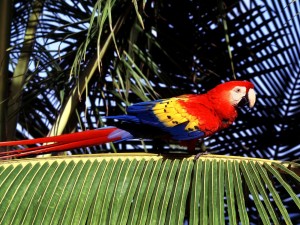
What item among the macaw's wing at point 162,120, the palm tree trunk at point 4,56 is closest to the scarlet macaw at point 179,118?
the macaw's wing at point 162,120

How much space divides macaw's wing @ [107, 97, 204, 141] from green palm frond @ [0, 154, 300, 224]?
227 millimetres

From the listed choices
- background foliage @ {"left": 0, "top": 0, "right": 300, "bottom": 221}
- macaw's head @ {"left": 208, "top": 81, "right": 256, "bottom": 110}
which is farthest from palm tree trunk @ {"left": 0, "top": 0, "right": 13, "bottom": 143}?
macaw's head @ {"left": 208, "top": 81, "right": 256, "bottom": 110}

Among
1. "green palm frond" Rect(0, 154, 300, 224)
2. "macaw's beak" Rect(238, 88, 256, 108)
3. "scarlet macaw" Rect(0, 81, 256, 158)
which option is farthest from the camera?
"macaw's beak" Rect(238, 88, 256, 108)

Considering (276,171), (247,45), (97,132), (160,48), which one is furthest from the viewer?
(247,45)

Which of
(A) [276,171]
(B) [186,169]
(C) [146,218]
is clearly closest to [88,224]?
(C) [146,218]

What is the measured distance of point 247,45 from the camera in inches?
94.7

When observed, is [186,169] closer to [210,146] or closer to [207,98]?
[207,98]

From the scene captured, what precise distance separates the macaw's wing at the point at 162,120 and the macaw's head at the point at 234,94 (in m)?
0.11

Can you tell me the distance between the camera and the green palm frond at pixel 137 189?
42.9 inches

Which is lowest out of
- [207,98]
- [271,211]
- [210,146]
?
[210,146]

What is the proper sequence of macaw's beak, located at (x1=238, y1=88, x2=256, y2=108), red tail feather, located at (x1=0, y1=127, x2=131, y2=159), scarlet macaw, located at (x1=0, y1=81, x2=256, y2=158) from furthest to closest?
1. macaw's beak, located at (x1=238, y1=88, x2=256, y2=108)
2. scarlet macaw, located at (x1=0, y1=81, x2=256, y2=158)
3. red tail feather, located at (x1=0, y1=127, x2=131, y2=159)

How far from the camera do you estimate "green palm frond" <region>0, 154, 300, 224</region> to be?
3.58 feet

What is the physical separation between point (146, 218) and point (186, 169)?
189 millimetres

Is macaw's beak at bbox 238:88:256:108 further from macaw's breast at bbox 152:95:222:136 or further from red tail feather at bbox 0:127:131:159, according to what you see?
red tail feather at bbox 0:127:131:159
